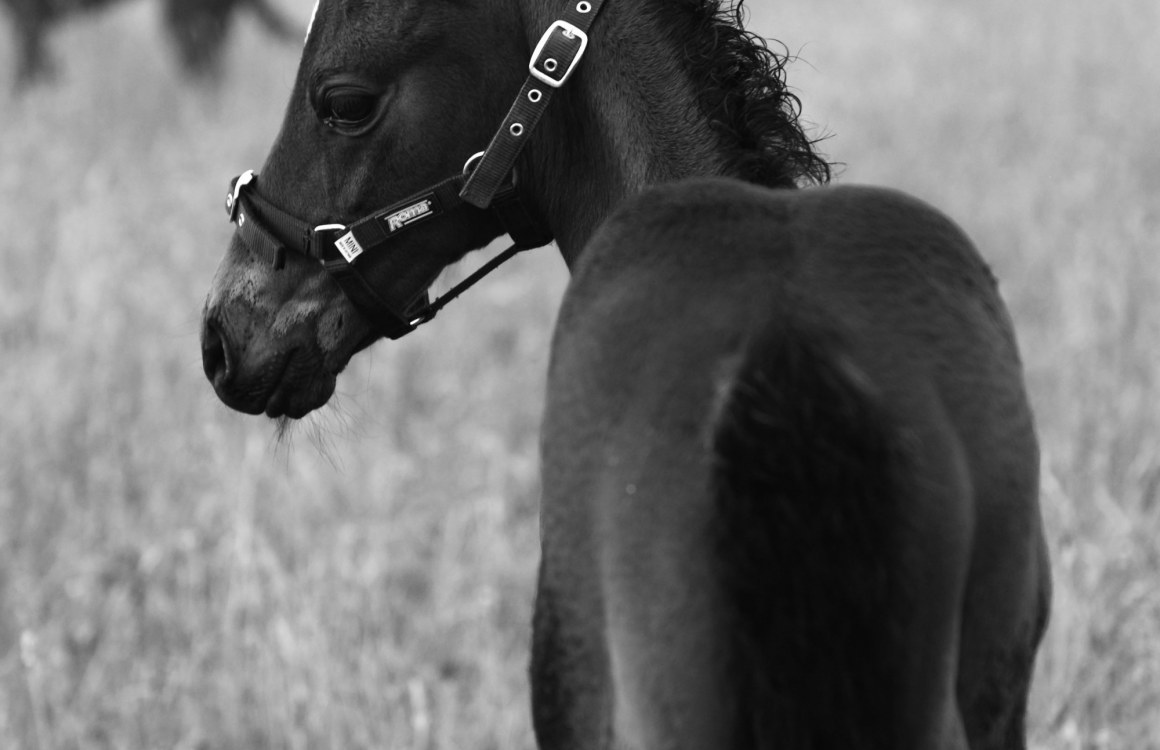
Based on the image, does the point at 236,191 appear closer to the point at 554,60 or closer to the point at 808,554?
the point at 554,60

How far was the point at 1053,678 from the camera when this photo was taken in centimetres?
359

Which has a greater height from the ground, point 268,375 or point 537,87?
point 537,87

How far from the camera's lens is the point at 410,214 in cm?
231

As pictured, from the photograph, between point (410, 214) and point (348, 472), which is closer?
point (410, 214)

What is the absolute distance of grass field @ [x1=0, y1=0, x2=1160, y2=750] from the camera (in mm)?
3668

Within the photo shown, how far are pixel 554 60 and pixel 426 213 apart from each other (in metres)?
0.35

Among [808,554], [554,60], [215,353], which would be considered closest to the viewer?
[808,554]

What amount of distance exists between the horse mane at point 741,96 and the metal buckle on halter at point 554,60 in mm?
160

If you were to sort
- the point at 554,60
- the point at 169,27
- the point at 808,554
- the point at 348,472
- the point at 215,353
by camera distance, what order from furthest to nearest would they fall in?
the point at 169,27, the point at 348,472, the point at 215,353, the point at 554,60, the point at 808,554

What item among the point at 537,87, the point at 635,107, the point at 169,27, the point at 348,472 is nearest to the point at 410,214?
the point at 537,87

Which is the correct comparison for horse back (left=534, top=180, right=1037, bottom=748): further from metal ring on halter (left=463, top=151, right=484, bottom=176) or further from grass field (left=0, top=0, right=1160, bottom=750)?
grass field (left=0, top=0, right=1160, bottom=750)

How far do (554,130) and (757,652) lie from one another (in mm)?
1125

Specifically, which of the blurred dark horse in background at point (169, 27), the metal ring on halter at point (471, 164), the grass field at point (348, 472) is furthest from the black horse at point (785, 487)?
the blurred dark horse in background at point (169, 27)

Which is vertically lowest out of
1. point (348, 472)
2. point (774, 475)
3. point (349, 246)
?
point (348, 472)
